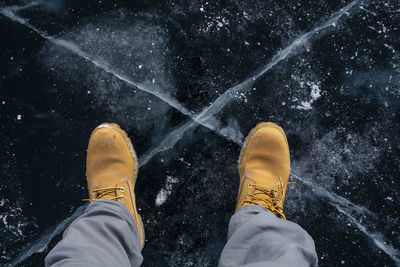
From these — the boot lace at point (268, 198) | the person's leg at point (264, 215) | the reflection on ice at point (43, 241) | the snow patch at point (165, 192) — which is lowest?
the reflection on ice at point (43, 241)

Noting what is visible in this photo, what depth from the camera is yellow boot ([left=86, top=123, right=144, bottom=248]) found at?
1874 mm

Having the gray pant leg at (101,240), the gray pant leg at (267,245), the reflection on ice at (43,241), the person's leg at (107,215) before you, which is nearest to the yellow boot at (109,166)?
the person's leg at (107,215)

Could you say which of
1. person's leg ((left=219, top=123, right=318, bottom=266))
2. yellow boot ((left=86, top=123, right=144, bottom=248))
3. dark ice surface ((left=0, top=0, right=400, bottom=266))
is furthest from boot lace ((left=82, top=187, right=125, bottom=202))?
person's leg ((left=219, top=123, right=318, bottom=266))

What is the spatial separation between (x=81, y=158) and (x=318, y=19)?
1.76m

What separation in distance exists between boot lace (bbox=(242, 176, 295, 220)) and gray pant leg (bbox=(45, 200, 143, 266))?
2.23 feet

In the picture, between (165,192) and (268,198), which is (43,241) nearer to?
(165,192)

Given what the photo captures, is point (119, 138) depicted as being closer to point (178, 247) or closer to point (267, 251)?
point (178, 247)

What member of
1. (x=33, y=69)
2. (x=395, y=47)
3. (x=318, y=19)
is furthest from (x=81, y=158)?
(x=395, y=47)

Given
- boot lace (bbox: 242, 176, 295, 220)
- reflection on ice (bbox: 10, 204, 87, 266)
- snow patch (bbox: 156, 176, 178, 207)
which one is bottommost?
reflection on ice (bbox: 10, 204, 87, 266)

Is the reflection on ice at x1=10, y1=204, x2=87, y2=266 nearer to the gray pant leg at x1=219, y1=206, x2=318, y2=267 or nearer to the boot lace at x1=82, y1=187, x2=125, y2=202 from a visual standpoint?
the boot lace at x1=82, y1=187, x2=125, y2=202

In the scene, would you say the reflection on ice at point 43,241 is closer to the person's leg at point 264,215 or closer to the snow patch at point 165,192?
the snow patch at point 165,192

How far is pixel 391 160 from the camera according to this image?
6.59 feet

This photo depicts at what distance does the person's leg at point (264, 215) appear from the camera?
1452mm

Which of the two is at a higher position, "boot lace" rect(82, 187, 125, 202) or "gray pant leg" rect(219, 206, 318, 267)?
"gray pant leg" rect(219, 206, 318, 267)
